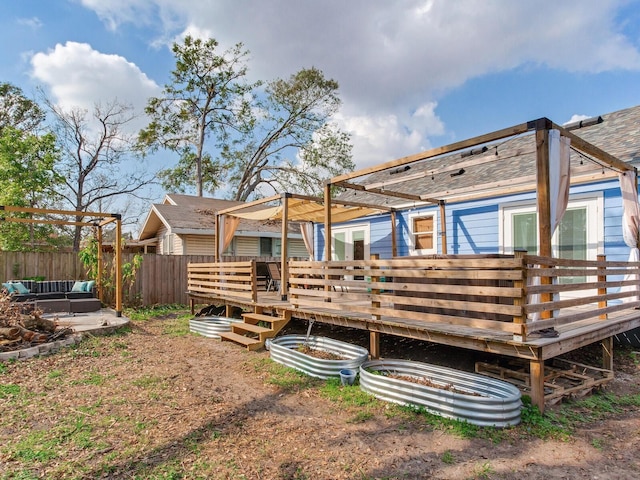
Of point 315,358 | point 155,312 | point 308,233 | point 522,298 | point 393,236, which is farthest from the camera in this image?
point 308,233

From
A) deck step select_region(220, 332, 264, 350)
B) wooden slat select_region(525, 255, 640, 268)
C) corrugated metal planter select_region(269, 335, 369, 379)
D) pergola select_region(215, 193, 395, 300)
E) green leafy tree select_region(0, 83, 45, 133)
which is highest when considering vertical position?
green leafy tree select_region(0, 83, 45, 133)

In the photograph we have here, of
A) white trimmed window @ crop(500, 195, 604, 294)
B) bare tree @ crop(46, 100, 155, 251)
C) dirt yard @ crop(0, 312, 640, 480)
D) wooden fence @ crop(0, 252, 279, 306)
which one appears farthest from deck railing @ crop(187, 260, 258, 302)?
bare tree @ crop(46, 100, 155, 251)

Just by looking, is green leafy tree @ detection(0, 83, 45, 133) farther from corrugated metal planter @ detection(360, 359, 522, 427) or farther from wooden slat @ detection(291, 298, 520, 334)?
corrugated metal planter @ detection(360, 359, 522, 427)

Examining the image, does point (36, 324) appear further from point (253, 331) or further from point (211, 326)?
point (253, 331)

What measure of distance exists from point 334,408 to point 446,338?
5.05 feet

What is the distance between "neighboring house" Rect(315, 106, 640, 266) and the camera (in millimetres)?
6301

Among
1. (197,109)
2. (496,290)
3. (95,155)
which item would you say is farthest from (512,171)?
(95,155)

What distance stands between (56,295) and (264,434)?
8.44 meters

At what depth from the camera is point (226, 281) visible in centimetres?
930

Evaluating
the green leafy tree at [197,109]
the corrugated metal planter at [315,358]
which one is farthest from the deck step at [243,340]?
the green leafy tree at [197,109]

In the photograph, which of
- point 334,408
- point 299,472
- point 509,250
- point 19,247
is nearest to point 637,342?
point 509,250

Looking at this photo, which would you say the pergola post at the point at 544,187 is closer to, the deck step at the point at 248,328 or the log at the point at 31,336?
the deck step at the point at 248,328

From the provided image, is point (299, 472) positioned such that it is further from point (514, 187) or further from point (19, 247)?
point (19, 247)

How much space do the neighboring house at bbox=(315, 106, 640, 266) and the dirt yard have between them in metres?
2.58
